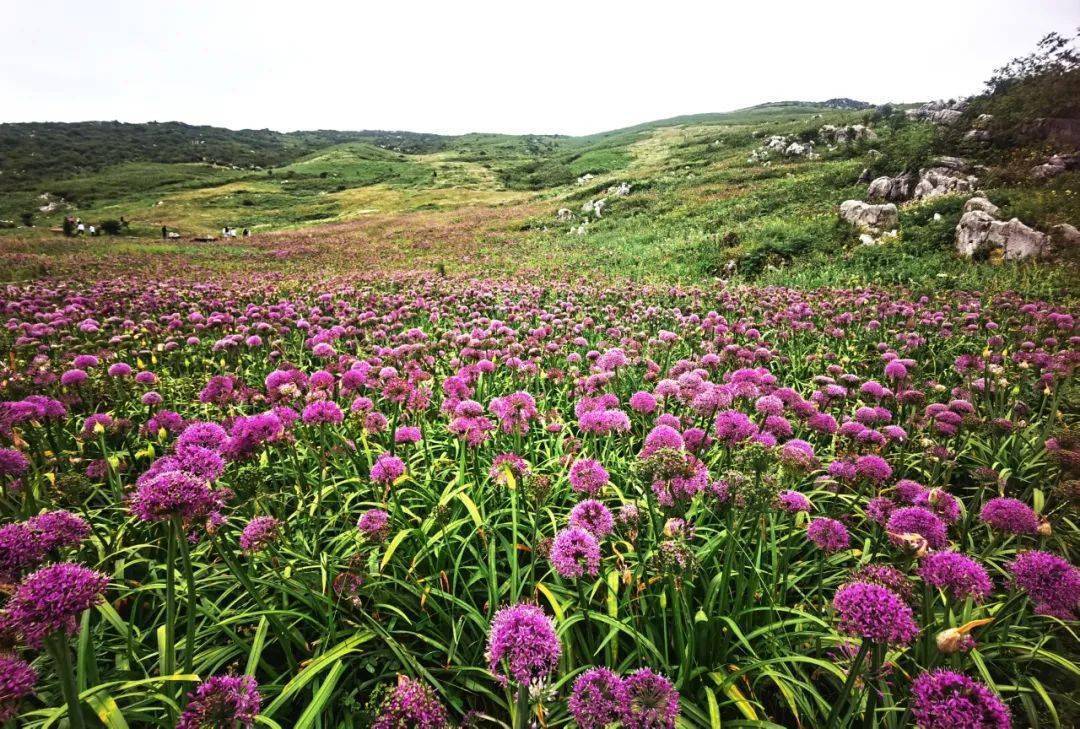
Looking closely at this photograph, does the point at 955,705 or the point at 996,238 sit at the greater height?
the point at 996,238

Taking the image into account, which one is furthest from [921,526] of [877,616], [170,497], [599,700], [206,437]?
[206,437]

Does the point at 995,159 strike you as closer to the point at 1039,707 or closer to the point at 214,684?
the point at 1039,707

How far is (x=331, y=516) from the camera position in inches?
148

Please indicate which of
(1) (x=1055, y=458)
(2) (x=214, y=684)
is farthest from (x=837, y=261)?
A: (2) (x=214, y=684)

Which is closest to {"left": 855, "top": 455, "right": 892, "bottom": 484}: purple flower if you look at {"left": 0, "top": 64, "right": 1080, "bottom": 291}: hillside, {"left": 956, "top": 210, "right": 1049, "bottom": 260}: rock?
{"left": 0, "top": 64, "right": 1080, "bottom": 291}: hillside

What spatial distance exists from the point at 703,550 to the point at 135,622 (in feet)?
13.0

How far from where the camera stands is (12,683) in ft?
4.99

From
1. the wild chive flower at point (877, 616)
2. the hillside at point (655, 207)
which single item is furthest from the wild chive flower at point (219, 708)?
the hillside at point (655, 207)

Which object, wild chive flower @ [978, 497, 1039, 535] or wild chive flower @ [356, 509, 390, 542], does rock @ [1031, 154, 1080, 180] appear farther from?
wild chive flower @ [356, 509, 390, 542]

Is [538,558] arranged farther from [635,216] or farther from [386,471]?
[635,216]

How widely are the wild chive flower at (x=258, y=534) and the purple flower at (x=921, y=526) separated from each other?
3.50 metres

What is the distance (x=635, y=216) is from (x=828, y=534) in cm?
3569

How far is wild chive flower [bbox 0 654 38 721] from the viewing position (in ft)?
4.95

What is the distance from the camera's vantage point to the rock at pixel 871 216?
18609 mm
